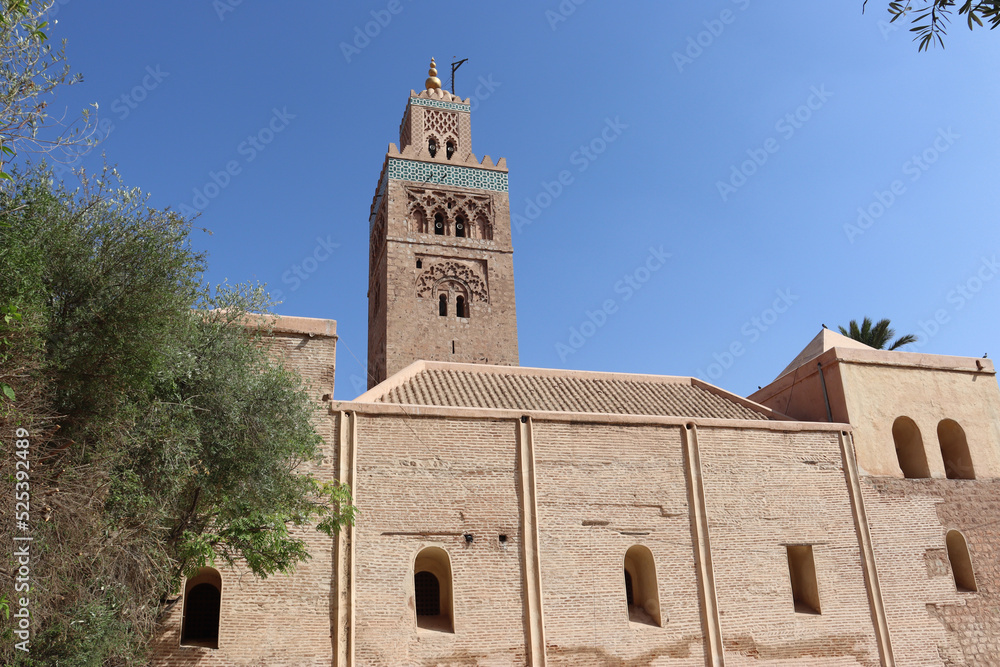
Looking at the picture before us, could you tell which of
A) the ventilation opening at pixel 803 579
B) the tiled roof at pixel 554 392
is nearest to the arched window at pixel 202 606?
the tiled roof at pixel 554 392

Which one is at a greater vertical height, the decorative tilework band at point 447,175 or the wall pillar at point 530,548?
the decorative tilework band at point 447,175

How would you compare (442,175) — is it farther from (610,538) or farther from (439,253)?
(610,538)

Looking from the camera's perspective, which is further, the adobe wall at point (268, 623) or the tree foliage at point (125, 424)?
the adobe wall at point (268, 623)

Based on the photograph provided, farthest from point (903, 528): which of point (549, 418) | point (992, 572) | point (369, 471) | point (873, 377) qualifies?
point (369, 471)

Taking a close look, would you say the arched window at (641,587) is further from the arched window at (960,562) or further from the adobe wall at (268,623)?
the arched window at (960,562)

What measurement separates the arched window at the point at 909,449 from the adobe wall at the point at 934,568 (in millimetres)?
550

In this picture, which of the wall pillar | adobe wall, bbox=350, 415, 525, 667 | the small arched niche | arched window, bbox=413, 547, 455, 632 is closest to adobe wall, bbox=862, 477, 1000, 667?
the wall pillar

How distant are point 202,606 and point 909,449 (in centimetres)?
1373

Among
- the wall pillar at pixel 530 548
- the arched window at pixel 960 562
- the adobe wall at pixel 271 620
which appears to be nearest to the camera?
the adobe wall at pixel 271 620

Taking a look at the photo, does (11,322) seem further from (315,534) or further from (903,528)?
(903,528)

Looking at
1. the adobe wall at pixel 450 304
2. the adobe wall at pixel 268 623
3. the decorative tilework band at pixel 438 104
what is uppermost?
the decorative tilework band at pixel 438 104

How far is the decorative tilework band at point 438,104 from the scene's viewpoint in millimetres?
→ 26422

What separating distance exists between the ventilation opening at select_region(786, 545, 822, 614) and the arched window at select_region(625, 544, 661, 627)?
263 cm

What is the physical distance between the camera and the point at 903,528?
14945 millimetres
